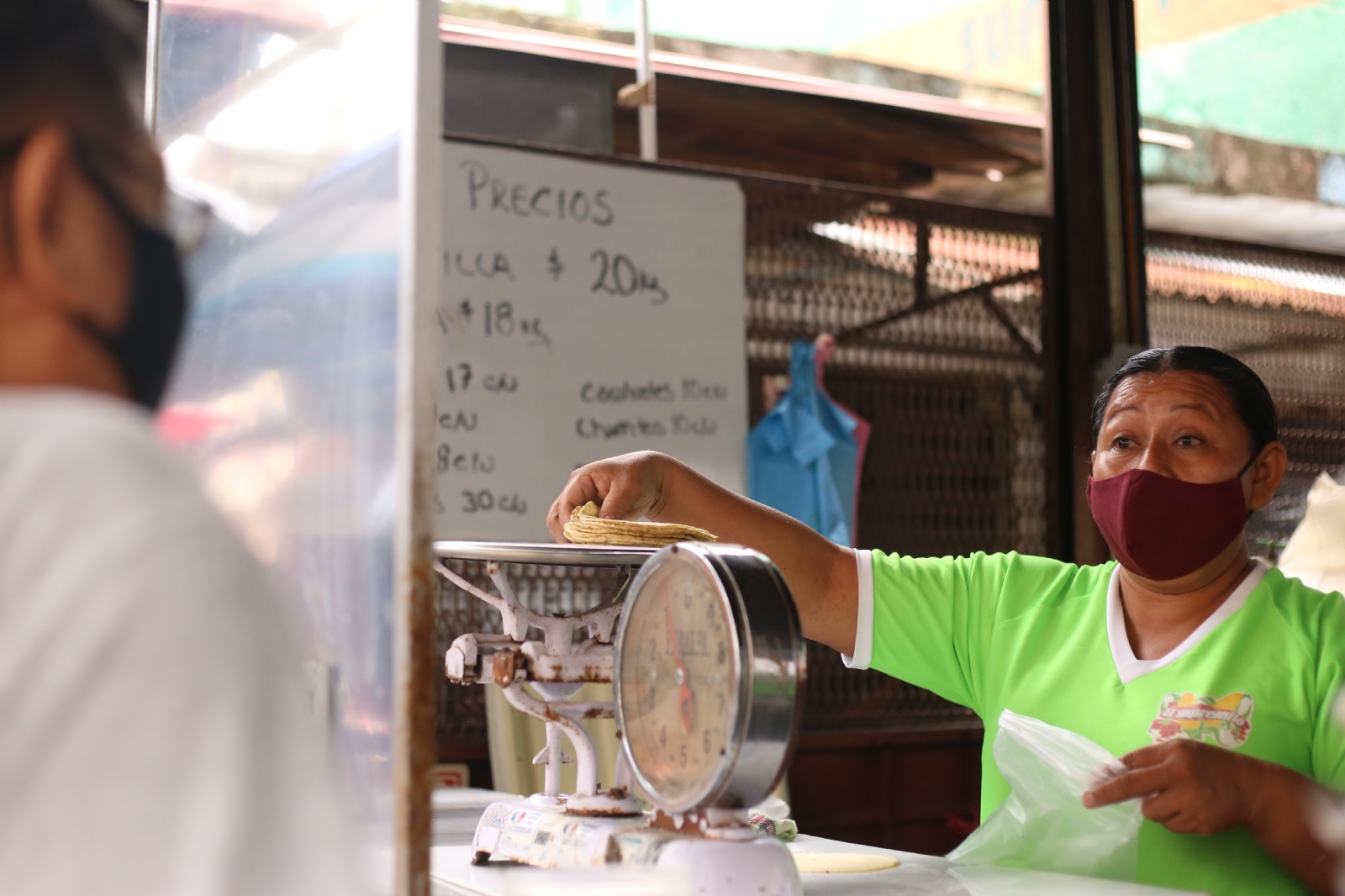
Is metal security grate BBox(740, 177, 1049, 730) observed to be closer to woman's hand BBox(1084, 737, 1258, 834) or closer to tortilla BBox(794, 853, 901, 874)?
tortilla BBox(794, 853, 901, 874)

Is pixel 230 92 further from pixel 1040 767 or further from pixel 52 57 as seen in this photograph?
pixel 1040 767

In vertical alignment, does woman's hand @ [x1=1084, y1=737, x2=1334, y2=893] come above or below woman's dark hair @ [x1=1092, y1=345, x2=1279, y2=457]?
below

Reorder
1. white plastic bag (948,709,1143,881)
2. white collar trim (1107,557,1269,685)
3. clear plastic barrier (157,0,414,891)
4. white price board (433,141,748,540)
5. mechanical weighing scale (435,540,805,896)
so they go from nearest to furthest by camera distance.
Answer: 1. clear plastic barrier (157,0,414,891)
2. mechanical weighing scale (435,540,805,896)
3. white plastic bag (948,709,1143,881)
4. white collar trim (1107,557,1269,685)
5. white price board (433,141,748,540)

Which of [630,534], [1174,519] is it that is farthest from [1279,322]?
[630,534]

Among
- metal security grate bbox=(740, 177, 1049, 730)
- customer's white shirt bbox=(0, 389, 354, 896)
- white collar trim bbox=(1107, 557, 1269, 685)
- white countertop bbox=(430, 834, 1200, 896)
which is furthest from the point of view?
metal security grate bbox=(740, 177, 1049, 730)

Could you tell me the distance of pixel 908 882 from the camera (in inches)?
52.4

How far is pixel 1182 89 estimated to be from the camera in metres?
3.62

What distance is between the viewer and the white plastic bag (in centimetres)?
137

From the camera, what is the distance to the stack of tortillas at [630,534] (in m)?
1.27

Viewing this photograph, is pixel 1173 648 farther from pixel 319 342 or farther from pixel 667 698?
pixel 319 342

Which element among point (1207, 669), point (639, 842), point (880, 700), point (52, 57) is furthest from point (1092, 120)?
point (52, 57)

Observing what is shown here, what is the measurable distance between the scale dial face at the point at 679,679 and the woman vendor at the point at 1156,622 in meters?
0.38

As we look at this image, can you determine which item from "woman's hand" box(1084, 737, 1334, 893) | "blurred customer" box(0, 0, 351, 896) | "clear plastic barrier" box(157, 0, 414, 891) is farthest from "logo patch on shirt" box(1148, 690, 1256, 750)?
"blurred customer" box(0, 0, 351, 896)

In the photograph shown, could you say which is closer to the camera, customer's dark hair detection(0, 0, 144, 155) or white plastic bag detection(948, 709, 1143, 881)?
customer's dark hair detection(0, 0, 144, 155)
